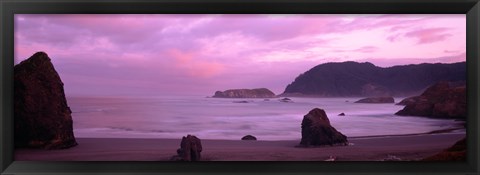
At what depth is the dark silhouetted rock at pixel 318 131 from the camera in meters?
2.99

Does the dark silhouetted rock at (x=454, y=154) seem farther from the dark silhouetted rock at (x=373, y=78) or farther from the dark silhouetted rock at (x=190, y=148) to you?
the dark silhouetted rock at (x=190, y=148)

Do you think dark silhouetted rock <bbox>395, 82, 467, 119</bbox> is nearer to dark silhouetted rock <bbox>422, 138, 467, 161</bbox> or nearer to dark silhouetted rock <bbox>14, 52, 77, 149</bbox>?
dark silhouetted rock <bbox>422, 138, 467, 161</bbox>

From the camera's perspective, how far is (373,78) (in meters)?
3.00

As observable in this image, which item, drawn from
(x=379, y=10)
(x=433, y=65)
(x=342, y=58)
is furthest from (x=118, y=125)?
(x=433, y=65)

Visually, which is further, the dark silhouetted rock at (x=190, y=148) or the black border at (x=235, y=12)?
the dark silhouetted rock at (x=190, y=148)

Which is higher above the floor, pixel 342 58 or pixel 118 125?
pixel 342 58

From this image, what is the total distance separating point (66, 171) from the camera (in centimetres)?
Result: 294

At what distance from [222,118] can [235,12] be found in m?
0.68

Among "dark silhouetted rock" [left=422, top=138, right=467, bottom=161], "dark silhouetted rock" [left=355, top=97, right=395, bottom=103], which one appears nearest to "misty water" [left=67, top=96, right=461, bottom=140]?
"dark silhouetted rock" [left=355, top=97, right=395, bottom=103]

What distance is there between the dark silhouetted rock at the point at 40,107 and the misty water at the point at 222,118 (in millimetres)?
75

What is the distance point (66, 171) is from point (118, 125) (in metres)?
0.42

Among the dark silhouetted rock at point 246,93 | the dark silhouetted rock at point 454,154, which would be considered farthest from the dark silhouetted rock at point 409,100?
the dark silhouetted rock at point 246,93

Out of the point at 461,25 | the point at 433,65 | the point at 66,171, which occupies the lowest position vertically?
the point at 66,171

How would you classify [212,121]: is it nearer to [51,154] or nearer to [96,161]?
[96,161]
